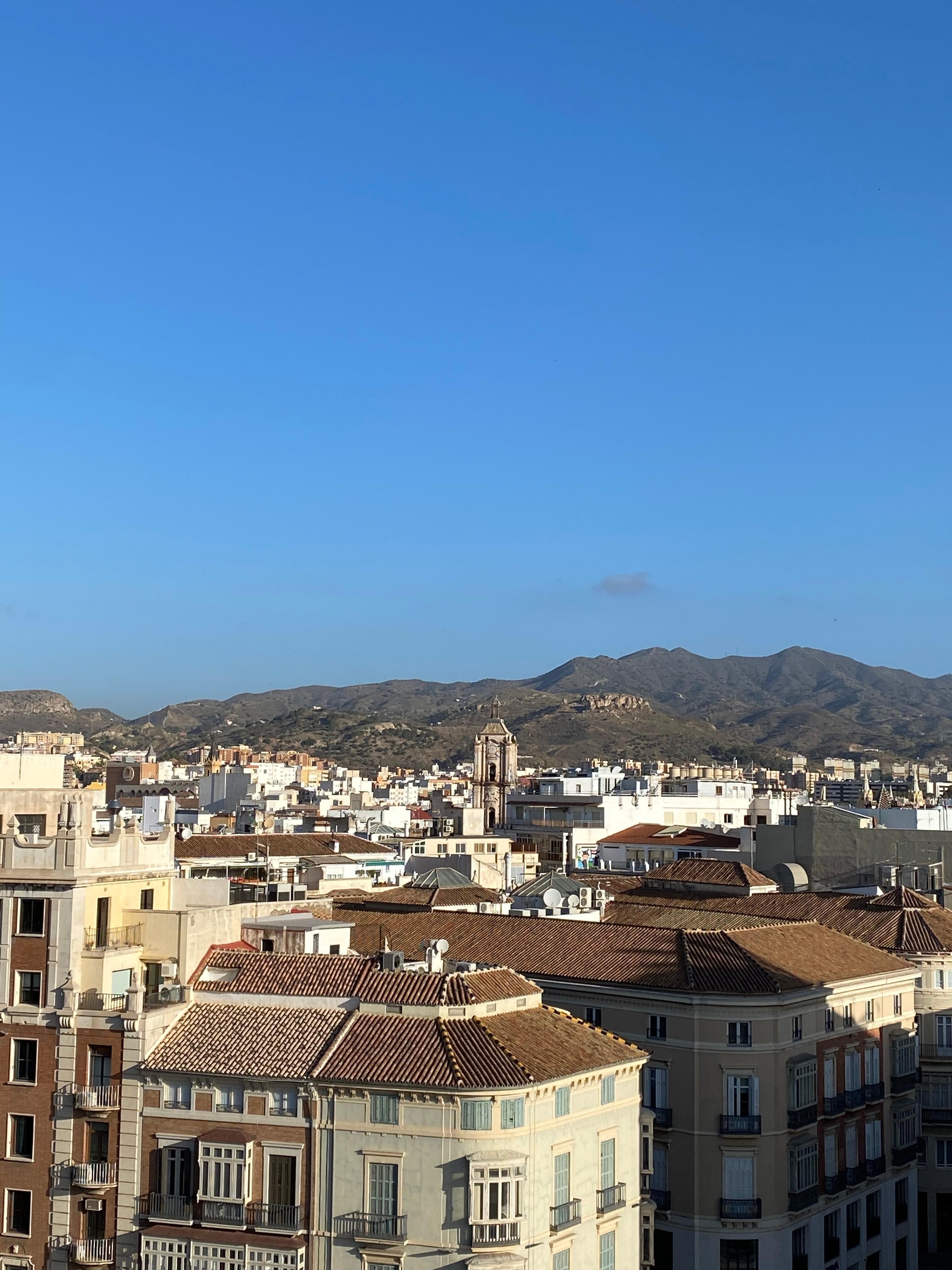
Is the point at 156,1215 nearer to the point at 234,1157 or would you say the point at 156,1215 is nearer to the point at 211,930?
the point at 234,1157

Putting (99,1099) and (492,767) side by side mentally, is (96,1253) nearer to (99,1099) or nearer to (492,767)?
(99,1099)

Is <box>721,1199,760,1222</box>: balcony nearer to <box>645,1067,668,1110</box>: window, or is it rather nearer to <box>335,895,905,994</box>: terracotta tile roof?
<box>645,1067,668,1110</box>: window

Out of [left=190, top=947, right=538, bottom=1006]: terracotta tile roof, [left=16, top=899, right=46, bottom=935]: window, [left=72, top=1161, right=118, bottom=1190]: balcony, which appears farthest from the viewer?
A: [left=16, top=899, right=46, bottom=935]: window

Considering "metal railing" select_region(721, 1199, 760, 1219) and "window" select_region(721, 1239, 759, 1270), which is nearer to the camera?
"metal railing" select_region(721, 1199, 760, 1219)

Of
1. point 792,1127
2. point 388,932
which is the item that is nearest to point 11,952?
point 388,932

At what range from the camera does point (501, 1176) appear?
29.7 meters

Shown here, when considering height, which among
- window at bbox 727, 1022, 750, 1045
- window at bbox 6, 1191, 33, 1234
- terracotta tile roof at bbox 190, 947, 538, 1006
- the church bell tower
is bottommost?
window at bbox 6, 1191, 33, 1234

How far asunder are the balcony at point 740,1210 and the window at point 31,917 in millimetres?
19806

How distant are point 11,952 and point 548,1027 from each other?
11971mm

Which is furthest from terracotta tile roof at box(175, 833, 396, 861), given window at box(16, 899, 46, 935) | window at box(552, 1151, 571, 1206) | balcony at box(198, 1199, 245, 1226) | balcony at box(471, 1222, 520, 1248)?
balcony at box(471, 1222, 520, 1248)

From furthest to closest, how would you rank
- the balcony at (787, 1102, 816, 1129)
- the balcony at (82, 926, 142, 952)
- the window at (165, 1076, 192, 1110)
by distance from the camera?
the balcony at (787, 1102, 816, 1129) < the balcony at (82, 926, 142, 952) < the window at (165, 1076, 192, 1110)

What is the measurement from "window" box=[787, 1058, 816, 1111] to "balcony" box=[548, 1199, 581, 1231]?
12548 mm

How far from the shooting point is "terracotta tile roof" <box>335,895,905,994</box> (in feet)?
141

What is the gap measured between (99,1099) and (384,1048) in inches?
256
